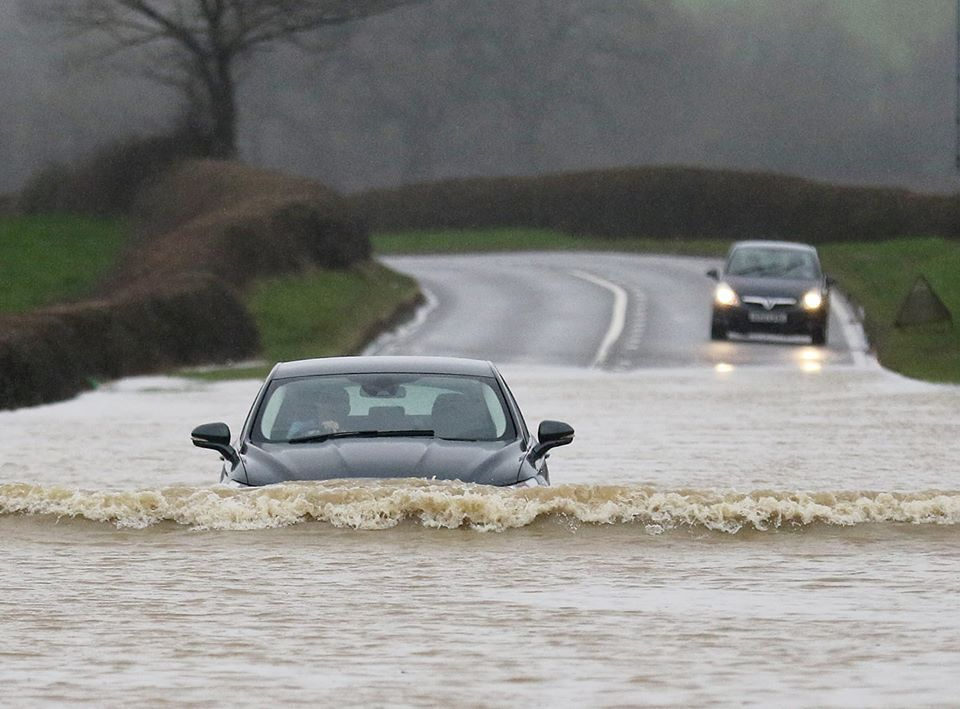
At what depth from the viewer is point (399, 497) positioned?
13.1 meters

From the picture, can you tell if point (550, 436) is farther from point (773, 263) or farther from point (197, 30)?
point (197, 30)

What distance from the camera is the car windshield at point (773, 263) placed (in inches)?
1690

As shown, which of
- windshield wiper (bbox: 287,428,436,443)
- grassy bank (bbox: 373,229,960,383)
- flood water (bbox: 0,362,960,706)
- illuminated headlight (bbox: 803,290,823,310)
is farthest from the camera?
illuminated headlight (bbox: 803,290,823,310)

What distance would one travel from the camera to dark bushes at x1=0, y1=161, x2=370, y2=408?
3241cm

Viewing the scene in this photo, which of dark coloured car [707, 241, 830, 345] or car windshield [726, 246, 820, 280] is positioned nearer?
dark coloured car [707, 241, 830, 345]

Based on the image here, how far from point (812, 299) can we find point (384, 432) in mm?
29130

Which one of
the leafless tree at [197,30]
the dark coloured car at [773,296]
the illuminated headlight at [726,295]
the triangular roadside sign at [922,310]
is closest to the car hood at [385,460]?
the dark coloured car at [773,296]

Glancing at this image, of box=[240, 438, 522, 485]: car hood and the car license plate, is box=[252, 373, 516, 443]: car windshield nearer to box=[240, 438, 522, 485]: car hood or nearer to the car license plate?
box=[240, 438, 522, 485]: car hood

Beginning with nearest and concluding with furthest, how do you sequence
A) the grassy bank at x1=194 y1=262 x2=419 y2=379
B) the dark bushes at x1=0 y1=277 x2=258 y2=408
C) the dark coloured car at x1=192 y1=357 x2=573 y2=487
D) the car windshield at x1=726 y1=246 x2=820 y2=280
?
the dark coloured car at x1=192 y1=357 x2=573 y2=487 < the dark bushes at x1=0 y1=277 x2=258 y2=408 < the grassy bank at x1=194 y1=262 x2=419 y2=379 < the car windshield at x1=726 y1=246 x2=820 y2=280

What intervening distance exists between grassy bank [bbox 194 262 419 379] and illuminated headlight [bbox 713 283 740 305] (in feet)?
21.3

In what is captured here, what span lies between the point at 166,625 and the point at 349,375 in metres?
3.30

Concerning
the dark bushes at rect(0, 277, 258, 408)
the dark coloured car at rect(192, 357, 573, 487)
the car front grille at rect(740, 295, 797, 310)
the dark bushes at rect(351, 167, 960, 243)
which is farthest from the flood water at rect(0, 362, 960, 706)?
the dark bushes at rect(351, 167, 960, 243)

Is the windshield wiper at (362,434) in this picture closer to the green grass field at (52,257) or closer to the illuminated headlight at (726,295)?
the illuminated headlight at (726,295)

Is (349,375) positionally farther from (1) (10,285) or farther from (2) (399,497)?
(1) (10,285)
